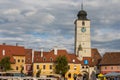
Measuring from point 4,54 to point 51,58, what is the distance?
475 inches

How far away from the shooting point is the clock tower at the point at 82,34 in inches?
4587

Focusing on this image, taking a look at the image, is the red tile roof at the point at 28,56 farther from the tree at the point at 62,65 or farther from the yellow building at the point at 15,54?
the tree at the point at 62,65

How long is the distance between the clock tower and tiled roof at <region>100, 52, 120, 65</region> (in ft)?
49.3

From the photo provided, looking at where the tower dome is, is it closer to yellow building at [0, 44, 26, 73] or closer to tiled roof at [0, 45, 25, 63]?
yellow building at [0, 44, 26, 73]

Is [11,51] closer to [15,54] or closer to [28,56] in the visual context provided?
[15,54]

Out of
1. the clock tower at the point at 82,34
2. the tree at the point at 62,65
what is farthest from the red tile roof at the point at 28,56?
the clock tower at the point at 82,34

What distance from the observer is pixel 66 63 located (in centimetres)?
8662

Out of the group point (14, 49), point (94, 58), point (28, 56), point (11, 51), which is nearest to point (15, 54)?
point (11, 51)

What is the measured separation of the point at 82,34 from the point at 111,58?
2230cm

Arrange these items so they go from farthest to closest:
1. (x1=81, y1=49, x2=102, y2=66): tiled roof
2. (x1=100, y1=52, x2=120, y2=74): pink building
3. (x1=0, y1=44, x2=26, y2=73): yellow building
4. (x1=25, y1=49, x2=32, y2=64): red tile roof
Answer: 1. (x1=81, y1=49, x2=102, y2=66): tiled roof
2. (x1=100, y1=52, x2=120, y2=74): pink building
3. (x1=25, y1=49, x2=32, y2=64): red tile roof
4. (x1=0, y1=44, x2=26, y2=73): yellow building

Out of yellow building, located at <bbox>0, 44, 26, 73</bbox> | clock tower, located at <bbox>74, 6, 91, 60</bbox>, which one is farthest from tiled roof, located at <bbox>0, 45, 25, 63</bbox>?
clock tower, located at <bbox>74, 6, 91, 60</bbox>

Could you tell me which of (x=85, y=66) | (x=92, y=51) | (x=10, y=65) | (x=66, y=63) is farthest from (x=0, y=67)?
(x=92, y=51)

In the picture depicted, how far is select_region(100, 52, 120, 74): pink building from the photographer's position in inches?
3846

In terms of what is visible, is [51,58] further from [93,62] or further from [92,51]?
[92,51]
